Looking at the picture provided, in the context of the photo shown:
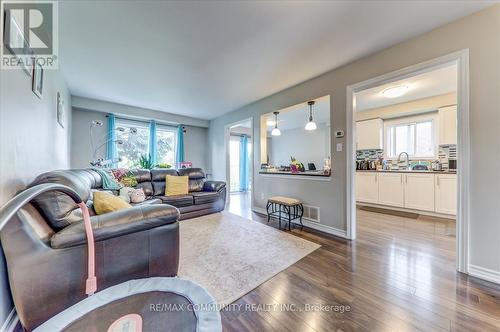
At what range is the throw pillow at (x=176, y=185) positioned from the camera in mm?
3860

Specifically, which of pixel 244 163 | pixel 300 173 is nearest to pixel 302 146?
pixel 244 163

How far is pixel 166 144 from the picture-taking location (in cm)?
→ 566

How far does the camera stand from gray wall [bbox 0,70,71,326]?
43.9 inches

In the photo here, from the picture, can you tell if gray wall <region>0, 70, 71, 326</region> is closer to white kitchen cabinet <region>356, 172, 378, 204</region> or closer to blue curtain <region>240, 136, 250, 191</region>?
white kitchen cabinet <region>356, 172, 378, 204</region>

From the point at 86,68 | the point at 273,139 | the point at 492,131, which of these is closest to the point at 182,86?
the point at 86,68

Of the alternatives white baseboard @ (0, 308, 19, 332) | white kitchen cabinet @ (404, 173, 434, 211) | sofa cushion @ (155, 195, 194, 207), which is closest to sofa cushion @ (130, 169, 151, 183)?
sofa cushion @ (155, 195, 194, 207)

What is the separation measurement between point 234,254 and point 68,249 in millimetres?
1542

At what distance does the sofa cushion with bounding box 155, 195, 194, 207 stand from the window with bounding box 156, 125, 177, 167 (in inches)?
90.5

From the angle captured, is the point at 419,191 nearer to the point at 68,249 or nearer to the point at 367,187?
the point at 367,187

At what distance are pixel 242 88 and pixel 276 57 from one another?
1148 mm

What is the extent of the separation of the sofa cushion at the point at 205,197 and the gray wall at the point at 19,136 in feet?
7.09

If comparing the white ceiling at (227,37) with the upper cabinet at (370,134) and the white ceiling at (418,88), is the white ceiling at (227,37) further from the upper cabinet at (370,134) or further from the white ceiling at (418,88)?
the upper cabinet at (370,134)

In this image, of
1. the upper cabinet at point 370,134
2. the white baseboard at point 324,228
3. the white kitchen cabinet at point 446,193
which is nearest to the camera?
the white baseboard at point 324,228

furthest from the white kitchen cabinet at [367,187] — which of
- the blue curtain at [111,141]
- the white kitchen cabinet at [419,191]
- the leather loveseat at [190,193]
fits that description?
the blue curtain at [111,141]
